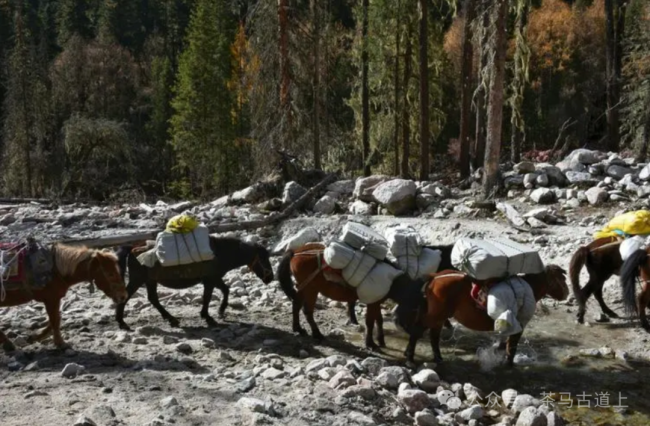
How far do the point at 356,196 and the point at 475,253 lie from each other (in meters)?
9.08

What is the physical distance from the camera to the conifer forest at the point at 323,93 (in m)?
19.1

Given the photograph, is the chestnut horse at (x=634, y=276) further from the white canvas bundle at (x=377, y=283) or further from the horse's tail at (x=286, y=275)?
the horse's tail at (x=286, y=275)

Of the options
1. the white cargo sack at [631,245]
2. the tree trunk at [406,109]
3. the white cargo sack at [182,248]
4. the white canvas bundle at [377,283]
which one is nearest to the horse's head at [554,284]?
the white cargo sack at [631,245]

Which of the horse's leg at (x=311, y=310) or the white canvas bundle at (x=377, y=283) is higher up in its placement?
the white canvas bundle at (x=377, y=283)

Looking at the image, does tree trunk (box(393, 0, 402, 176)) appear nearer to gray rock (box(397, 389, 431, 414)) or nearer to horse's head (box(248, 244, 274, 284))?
horse's head (box(248, 244, 274, 284))

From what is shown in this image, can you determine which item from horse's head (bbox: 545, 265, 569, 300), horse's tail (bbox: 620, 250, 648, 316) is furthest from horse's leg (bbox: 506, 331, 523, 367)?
horse's tail (bbox: 620, 250, 648, 316)

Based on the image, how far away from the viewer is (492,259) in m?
6.70

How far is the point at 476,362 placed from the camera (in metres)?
7.39

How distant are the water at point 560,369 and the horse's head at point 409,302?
0.50 m

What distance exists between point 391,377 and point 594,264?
4462mm

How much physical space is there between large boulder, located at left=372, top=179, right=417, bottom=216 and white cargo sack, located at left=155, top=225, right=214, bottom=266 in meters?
7.48

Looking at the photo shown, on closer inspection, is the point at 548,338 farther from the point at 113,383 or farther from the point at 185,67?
the point at 185,67

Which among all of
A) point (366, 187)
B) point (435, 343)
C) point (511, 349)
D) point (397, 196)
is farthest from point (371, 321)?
point (366, 187)

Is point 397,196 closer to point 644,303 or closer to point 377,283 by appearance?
point 644,303
